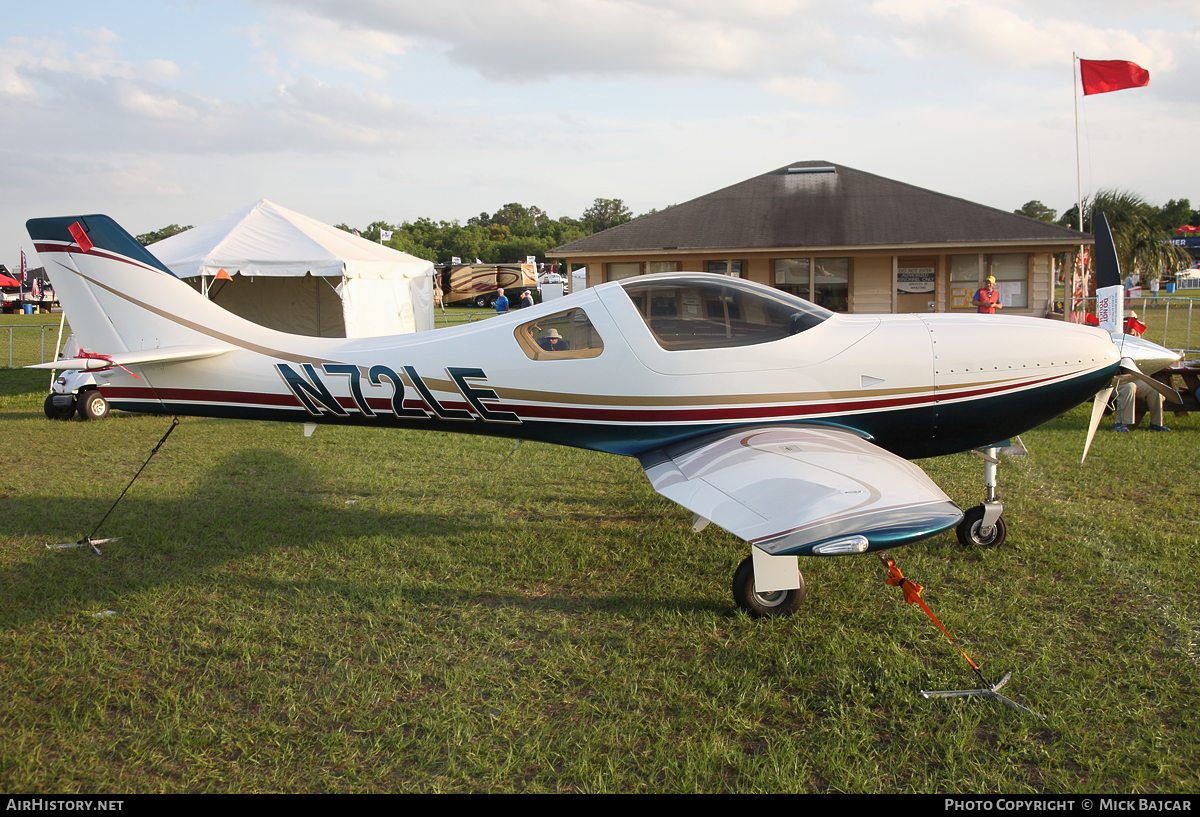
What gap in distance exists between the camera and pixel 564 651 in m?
3.96

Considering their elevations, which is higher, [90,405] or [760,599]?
[90,405]

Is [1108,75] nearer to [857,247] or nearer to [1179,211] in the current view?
[857,247]

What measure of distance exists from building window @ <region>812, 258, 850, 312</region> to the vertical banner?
368 inches

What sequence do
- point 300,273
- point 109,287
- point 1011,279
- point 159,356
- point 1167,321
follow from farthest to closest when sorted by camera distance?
point 1167,321 → point 1011,279 → point 300,273 → point 109,287 → point 159,356

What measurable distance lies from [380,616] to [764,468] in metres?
2.48

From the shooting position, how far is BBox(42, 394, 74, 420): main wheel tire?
10.9 meters

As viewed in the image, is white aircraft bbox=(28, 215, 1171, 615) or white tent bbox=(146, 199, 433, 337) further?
white tent bbox=(146, 199, 433, 337)

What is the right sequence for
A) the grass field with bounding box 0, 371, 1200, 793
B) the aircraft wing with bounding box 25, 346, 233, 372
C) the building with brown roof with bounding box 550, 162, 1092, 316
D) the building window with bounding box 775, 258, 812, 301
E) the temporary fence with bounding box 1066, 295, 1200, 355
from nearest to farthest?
the grass field with bounding box 0, 371, 1200, 793 → the aircraft wing with bounding box 25, 346, 233, 372 → the building with brown roof with bounding box 550, 162, 1092, 316 → the building window with bounding box 775, 258, 812, 301 → the temporary fence with bounding box 1066, 295, 1200, 355

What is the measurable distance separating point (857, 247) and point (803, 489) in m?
12.2

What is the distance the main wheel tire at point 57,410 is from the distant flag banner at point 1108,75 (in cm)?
2000

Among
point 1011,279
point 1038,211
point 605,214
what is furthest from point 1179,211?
point 1011,279

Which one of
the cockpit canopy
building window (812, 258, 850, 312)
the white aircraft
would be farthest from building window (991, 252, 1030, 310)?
the cockpit canopy

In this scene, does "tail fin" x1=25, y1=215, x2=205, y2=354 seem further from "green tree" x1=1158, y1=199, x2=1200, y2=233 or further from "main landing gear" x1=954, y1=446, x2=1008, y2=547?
"green tree" x1=1158, y1=199, x2=1200, y2=233

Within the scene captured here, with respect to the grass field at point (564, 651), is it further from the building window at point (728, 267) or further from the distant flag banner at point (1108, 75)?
the distant flag banner at point (1108, 75)
